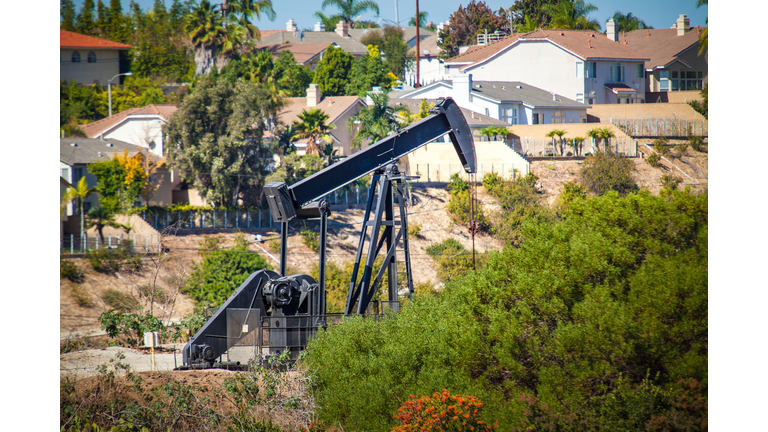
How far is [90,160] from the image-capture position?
35875 mm

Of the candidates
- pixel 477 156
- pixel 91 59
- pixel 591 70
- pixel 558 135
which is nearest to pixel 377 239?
pixel 591 70

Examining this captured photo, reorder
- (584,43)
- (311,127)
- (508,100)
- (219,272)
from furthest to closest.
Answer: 1. (508,100)
2. (311,127)
3. (219,272)
4. (584,43)

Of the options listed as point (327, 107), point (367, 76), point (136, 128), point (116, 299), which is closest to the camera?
point (116, 299)

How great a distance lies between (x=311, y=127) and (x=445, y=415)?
31478 mm

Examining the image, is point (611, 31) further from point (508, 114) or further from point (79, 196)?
point (79, 196)

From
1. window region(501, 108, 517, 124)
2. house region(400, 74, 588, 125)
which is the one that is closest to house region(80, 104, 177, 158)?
house region(400, 74, 588, 125)

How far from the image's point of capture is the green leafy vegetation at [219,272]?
31666 mm

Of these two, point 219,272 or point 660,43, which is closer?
point 660,43

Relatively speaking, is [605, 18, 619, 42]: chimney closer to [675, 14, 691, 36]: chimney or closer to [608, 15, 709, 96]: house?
[608, 15, 709, 96]: house

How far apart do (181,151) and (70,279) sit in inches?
352

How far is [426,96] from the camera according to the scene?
47.7 meters

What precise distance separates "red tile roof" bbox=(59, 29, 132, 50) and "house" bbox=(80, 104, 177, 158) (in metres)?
4.05

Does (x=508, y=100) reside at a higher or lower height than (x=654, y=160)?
higher
